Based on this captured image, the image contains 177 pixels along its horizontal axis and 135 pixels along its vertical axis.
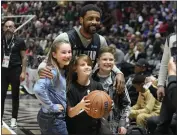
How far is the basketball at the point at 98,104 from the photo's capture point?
4.01m

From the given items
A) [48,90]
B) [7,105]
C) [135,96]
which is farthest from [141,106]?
[7,105]

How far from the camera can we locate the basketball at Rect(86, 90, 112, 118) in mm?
4008

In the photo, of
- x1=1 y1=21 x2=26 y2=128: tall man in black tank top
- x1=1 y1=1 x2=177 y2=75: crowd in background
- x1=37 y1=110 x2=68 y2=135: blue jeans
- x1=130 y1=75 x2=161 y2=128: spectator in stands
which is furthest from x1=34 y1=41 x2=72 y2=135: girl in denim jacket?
x1=1 y1=1 x2=177 y2=75: crowd in background

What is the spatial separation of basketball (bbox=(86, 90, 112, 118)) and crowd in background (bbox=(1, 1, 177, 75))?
11.2 metres

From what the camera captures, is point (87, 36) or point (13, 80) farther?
point (13, 80)

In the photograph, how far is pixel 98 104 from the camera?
13.2 ft

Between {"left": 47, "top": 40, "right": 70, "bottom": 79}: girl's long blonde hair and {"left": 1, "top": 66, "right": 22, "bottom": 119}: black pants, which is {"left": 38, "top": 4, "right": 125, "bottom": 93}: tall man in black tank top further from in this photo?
{"left": 1, "top": 66, "right": 22, "bottom": 119}: black pants

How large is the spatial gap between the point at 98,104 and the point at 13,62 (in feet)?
13.2

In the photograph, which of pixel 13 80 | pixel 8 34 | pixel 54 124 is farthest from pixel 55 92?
pixel 8 34

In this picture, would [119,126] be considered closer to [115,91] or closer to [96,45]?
[115,91]

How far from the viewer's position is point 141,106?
23.2 feet

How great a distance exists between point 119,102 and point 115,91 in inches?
7.0

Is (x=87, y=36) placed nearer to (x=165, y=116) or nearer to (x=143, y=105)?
(x=165, y=116)

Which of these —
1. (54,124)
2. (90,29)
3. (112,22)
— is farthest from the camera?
(112,22)
